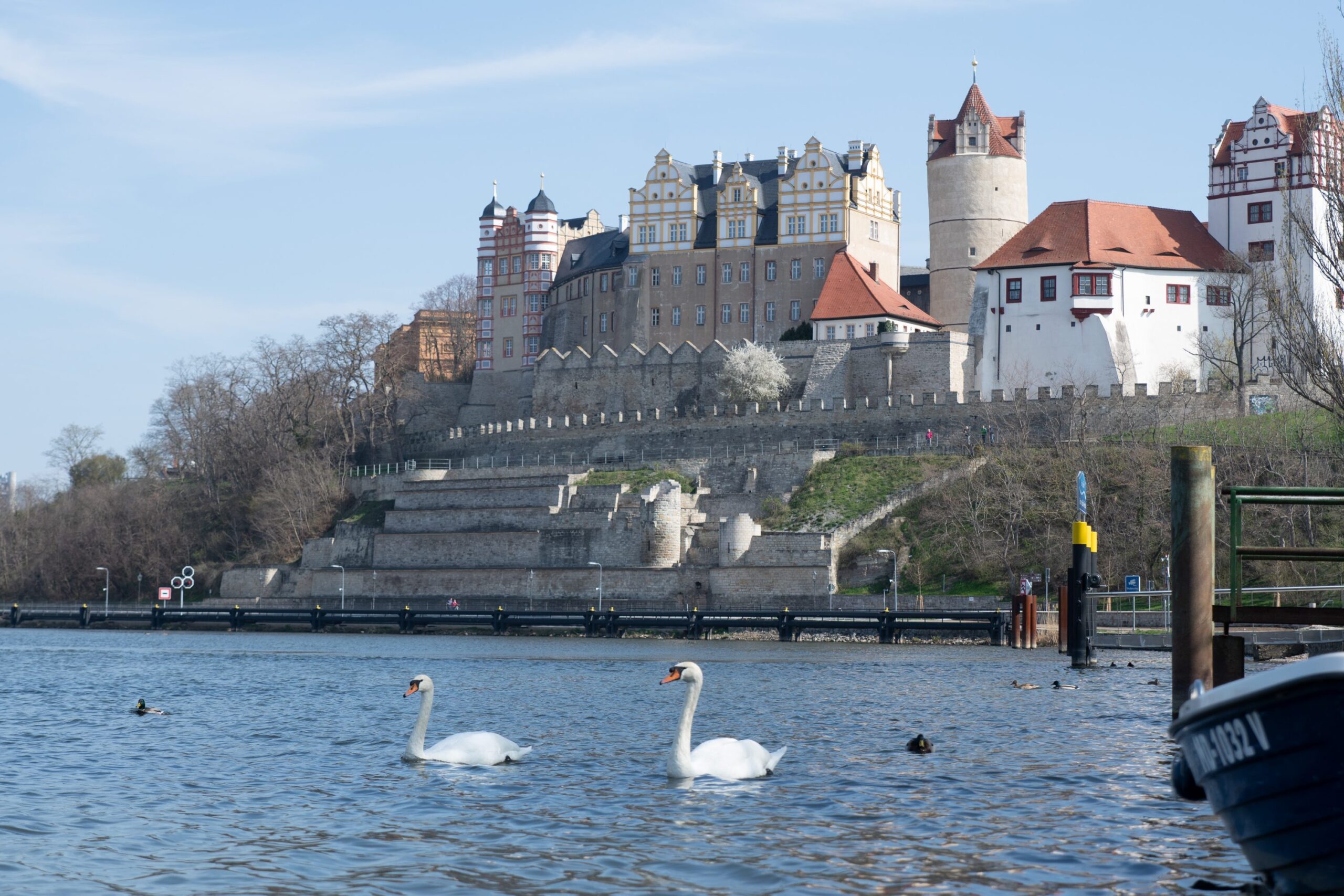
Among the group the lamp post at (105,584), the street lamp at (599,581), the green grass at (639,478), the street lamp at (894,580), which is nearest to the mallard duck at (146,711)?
the street lamp at (894,580)

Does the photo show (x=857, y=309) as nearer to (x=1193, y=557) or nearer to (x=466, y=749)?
(x=466, y=749)

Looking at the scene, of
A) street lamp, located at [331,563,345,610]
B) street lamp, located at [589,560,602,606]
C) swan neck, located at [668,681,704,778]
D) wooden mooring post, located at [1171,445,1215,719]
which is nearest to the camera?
wooden mooring post, located at [1171,445,1215,719]

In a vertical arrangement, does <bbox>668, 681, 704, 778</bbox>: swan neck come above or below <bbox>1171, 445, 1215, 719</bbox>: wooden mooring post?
below

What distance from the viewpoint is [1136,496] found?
6581 cm

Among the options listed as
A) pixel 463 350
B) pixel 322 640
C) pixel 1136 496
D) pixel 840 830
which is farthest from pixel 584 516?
pixel 840 830

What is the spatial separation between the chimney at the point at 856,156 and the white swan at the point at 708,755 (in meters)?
82.8

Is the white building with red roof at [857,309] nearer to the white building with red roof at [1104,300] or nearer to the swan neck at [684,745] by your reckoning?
the white building with red roof at [1104,300]

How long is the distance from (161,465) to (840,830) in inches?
4391

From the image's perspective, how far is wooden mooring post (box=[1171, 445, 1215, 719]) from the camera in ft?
61.0

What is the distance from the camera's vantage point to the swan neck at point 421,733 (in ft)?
69.8

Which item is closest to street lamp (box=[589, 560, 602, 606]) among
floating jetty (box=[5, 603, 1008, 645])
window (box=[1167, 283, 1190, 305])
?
floating jetty (box=[5, 603, 1008, 645])

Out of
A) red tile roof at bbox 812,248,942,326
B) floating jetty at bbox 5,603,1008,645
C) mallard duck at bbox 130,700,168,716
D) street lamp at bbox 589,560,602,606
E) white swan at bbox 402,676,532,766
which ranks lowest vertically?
mallard duck at bbox 130,700,168,716

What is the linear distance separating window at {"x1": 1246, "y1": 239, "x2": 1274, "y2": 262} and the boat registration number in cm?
7323

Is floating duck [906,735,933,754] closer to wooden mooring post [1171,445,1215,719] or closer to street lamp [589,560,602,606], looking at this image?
wooden mooring post [1171,445,1215,719]
